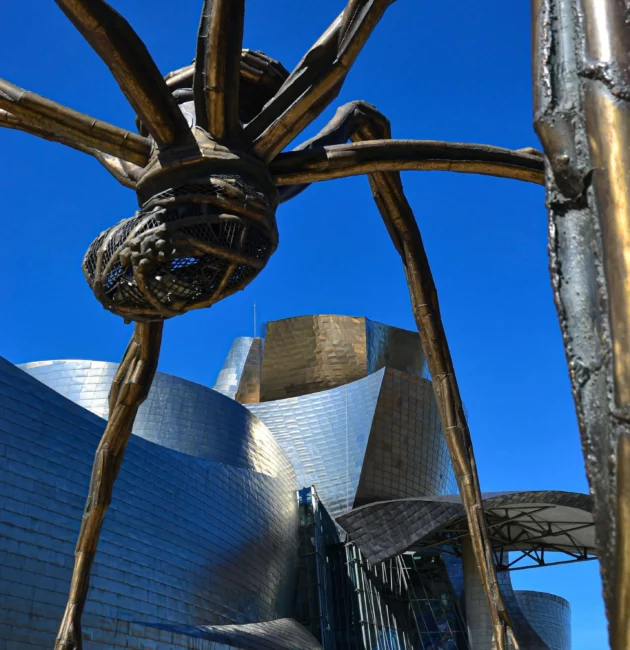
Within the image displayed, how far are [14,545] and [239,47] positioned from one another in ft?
34.0

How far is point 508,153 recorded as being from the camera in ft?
15.8

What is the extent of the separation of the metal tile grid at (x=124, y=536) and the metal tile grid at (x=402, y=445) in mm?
6481

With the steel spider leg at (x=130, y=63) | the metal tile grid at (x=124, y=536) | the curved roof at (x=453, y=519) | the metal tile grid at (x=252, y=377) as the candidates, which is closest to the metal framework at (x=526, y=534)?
the curved roof at (x=453, y=519)

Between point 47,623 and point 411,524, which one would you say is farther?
point 411,524

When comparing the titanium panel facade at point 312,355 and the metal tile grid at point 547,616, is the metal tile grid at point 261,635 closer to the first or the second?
the titanium panel facade at point 312,355

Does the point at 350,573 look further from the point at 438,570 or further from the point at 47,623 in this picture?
the point at 47,623

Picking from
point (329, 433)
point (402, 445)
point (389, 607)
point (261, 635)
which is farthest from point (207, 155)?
point (329, 433)

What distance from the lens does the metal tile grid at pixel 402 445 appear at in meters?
27.4

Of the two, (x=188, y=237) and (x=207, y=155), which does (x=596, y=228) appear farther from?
(x=207, y=155)

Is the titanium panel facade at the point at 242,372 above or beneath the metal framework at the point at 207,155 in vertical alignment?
above

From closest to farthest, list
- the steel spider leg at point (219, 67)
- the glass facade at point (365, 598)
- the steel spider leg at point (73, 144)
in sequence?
the steel spider leg at point (219, 67)
the steel spider leg at point (73, 144)
the glass facade at point (365, 598)

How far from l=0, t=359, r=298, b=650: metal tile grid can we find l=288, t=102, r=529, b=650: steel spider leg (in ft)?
27.8

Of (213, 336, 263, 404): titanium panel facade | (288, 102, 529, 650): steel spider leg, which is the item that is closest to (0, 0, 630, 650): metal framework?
(288, 102, 529, 650): steel spider leg

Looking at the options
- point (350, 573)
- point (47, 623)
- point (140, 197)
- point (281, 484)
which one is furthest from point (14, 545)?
point (350, 573)
